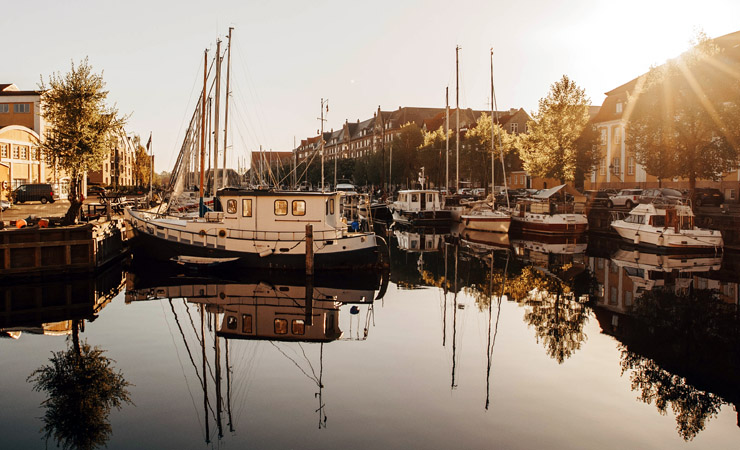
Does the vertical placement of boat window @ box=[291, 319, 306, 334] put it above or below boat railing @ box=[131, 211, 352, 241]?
below

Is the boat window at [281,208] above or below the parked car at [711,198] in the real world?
below

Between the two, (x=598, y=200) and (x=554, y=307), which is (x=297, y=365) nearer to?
(x=554, y=307)

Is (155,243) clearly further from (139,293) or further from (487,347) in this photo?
(487,347)

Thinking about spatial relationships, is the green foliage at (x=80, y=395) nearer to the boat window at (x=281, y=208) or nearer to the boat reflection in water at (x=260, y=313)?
the boat reflection in water at (x=260, y=313)

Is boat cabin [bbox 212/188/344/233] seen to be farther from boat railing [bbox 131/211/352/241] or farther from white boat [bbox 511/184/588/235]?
white boat [bbox 511/184/588/235]

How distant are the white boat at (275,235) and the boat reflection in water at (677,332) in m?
10.7

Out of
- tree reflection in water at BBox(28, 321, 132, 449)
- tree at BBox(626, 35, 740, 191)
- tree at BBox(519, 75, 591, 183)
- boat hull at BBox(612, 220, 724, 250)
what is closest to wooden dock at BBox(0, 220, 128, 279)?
tree reflection in water at BBox(28, 321, 132, 449)

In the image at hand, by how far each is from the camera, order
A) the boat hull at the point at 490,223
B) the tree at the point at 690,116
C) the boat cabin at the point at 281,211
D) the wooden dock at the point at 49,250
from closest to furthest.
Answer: the wooden dock at the point at 49,250, the boat cabin at the point at 281,211, the tree at the point at 690,116, the boat hull at the point at 490,223

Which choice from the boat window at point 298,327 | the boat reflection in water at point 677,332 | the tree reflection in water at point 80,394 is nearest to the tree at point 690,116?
the boat reflection in water at point 677,332

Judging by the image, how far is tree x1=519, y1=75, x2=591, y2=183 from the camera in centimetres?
5328

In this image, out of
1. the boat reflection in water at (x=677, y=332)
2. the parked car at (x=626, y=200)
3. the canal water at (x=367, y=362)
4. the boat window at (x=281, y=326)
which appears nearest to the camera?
the canal water at (x=367, y=362)

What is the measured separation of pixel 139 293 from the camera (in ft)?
73.7

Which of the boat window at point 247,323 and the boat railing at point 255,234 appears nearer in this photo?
the boat window at point 247,323

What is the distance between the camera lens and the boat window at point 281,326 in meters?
16.8
